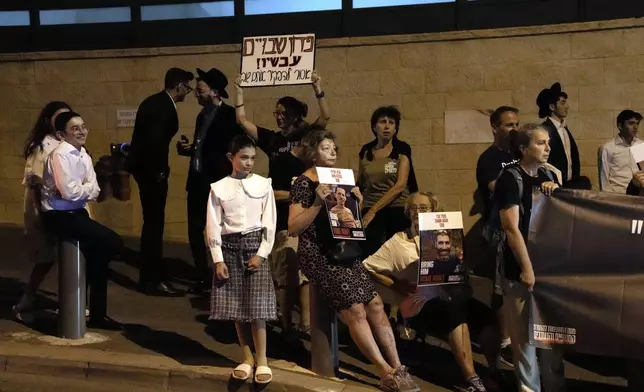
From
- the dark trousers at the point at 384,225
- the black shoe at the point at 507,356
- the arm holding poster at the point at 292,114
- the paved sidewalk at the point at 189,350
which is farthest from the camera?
the dark trousers at the point at 384,225

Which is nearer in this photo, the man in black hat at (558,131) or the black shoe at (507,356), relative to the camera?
the black shoe at (507,356)

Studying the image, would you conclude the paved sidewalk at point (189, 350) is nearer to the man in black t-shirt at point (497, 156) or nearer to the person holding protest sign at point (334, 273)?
the person holding protest sign at point (334, 273)

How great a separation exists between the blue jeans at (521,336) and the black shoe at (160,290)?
3.63 m

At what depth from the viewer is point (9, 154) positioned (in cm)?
1120

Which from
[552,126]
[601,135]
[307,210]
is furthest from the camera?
[601,135]

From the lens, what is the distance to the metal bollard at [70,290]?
250 inches

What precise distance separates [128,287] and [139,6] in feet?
16.4

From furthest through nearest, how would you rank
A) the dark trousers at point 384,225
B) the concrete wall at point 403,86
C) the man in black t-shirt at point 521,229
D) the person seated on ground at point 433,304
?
the concrete wall at point 403,86 < the dark trousers at point 384,225 < the person seated on ground at point 433,304 < the man in black t-shirt at point 521,229

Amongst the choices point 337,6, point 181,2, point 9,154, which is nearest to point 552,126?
point 337,6

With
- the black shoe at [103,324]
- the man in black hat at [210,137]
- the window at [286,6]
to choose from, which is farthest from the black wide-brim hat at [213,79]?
the window at [286,6]

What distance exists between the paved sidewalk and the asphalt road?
0.37 feet

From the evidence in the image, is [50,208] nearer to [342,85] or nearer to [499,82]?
[342,85]

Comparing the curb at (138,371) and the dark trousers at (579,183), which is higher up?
the dark trousers at (579,183)

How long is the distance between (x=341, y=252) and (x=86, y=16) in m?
7.75
